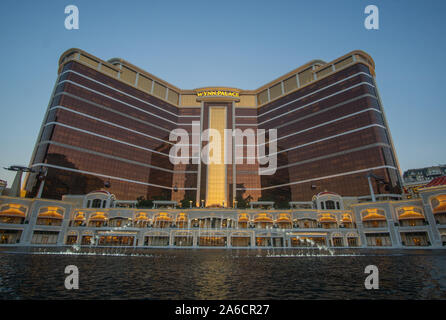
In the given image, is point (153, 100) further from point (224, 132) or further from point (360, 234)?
point (360, 234)

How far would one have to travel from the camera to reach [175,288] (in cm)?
1262

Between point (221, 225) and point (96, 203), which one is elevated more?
point (96, 203)

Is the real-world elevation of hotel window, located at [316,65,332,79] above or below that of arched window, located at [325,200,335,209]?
above

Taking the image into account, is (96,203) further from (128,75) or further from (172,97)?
(172,97)

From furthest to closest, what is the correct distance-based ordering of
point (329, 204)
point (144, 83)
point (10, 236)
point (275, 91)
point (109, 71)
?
point (275, 91) < point (144, 83) < point (109, 71) < point (329, 204) < point (10, 236)

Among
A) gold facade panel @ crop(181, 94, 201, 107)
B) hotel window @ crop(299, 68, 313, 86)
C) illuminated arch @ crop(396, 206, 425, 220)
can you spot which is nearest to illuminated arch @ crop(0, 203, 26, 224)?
gold facade panel @ crop(181, 94, 201, 107)

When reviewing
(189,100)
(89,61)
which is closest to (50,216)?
(89,61)

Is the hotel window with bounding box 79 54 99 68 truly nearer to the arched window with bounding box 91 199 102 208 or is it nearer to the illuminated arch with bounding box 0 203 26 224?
the arched window with bounding box 91 199 102 208

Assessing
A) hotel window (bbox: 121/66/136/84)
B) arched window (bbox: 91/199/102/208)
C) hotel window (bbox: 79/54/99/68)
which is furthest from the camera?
hotel window (bbox: 121/66/136/84)

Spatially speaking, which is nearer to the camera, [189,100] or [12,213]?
[12,213]

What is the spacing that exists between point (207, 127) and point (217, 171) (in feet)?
87.7

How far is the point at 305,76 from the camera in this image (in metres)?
126

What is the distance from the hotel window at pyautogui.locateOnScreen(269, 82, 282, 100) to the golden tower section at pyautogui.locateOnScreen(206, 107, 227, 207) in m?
31.2

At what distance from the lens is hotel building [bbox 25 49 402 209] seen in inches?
3561
